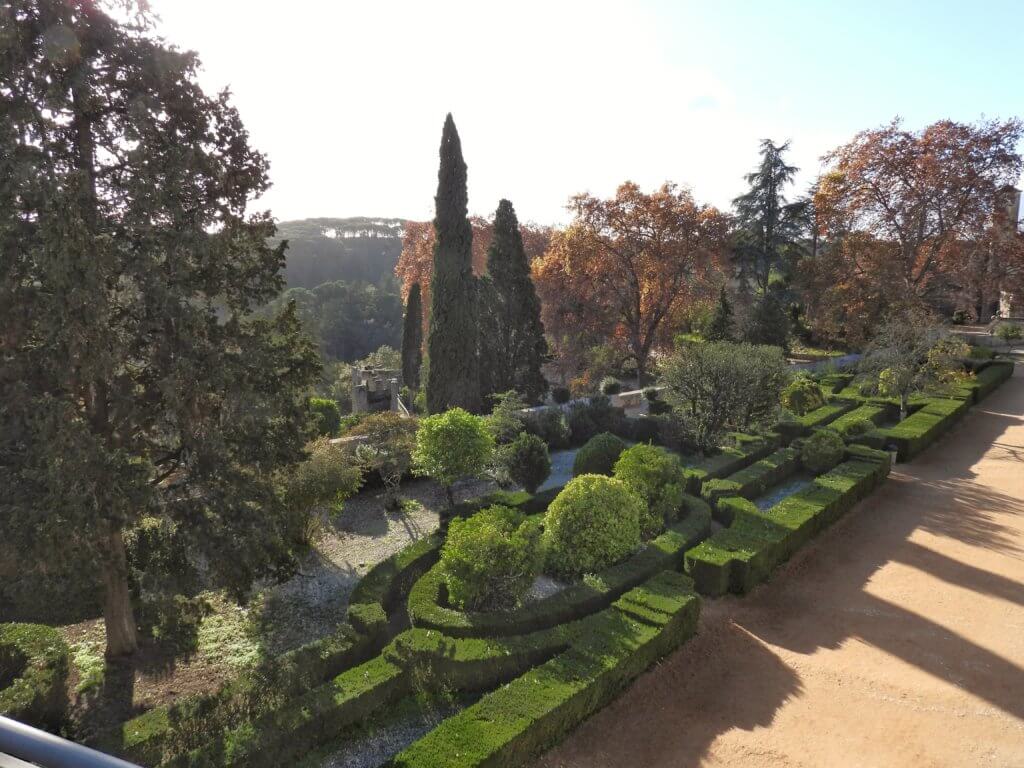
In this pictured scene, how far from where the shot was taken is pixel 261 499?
830 cm

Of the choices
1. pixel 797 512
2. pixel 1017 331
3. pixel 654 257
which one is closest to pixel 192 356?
pixel 797 512

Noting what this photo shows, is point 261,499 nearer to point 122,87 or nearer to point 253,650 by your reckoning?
point 253,650

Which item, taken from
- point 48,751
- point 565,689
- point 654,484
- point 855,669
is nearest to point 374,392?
point 654,484

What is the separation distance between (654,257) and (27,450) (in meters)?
23.8

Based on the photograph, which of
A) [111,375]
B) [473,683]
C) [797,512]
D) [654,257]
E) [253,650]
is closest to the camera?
[111,375]

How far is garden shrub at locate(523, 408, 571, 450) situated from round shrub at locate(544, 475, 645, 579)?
8.24 m

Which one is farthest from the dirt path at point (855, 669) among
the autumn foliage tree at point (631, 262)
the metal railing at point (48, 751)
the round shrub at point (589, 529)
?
the autumn foliage tree at point (631, 262)

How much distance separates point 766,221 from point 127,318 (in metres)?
37.0

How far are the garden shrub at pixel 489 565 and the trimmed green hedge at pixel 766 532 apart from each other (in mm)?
3136

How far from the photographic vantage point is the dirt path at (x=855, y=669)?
22.9 ft

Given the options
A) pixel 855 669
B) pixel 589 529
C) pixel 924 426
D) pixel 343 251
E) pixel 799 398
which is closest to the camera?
pixel 855 669

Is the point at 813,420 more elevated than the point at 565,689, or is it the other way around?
the point at 813,420

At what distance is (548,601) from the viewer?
9.25m

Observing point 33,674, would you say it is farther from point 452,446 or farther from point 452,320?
point 452,320
